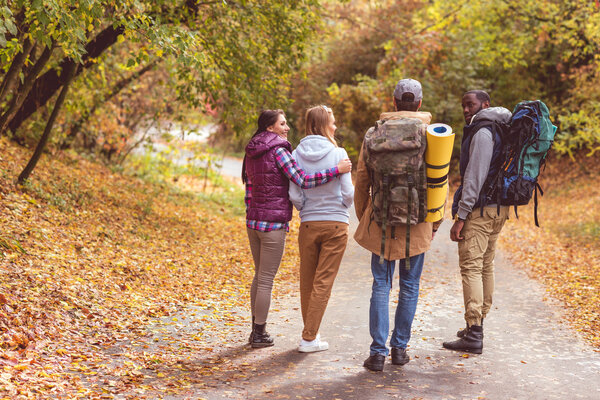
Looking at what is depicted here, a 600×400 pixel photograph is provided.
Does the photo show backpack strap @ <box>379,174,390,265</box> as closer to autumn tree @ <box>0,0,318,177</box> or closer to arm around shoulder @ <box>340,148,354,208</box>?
arm around shoulder @ <box>340,148,354,208</box>

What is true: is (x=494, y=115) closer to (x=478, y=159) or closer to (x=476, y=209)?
(x=478, y=159)

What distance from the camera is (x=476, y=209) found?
5473 mm

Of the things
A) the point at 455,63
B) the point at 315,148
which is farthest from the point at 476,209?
the point at 455,63

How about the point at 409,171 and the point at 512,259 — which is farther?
the point at 512,259

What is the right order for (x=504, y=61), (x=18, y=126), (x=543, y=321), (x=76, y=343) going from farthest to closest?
(x=504, y=61)
(x=18, y=126)
(x=543, y=321)
(x=76, y=343)

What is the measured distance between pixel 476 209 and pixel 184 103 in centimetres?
778

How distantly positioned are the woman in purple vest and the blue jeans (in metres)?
0.86

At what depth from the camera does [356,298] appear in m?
7.64

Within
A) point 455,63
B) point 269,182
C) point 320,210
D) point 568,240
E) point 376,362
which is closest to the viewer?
point 376,362

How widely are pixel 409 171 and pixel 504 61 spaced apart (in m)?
20.1

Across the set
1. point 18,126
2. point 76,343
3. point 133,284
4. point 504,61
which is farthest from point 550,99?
point 76,343

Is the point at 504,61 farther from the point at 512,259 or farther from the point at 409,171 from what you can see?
the point at 409,171

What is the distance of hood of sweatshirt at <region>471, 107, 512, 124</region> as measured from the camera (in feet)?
17.4

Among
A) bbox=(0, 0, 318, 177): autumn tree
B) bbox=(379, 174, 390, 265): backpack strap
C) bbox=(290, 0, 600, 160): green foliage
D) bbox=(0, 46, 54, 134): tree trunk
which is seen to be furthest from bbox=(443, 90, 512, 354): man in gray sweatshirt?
bbox=(290, 0, 600, 160): green foliage
